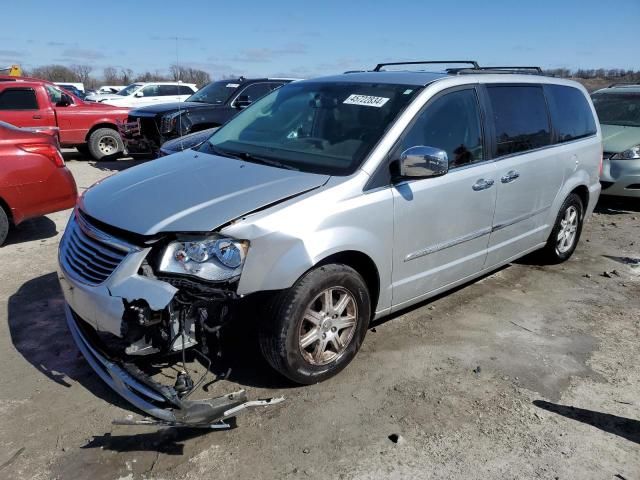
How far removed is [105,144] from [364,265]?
10346 millimetres

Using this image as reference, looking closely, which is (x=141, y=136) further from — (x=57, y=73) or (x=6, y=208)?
(x=57, y=73)

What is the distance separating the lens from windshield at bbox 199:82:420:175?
3.58 meters

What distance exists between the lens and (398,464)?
2.73m

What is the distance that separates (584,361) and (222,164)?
283 centimetres

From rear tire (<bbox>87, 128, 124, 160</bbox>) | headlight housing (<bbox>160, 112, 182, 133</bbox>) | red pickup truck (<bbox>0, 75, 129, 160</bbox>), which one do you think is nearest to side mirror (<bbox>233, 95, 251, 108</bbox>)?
headlight housing (<bbox>160, 112, 182, 133</bbox>)

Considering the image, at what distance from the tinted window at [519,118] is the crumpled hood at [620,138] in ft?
13.0

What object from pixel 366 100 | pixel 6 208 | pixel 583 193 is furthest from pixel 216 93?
pixel 366 100

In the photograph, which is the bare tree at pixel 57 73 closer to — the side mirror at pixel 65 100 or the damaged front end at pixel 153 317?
the side mirror at pixel 65 100

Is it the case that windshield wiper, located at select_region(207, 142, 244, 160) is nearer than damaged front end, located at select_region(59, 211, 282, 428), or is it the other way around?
damaged front end, located at select_region(59, 211, 282, 428)

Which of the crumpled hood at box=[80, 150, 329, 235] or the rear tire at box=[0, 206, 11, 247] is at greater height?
the crumpled hood at box=[80, 150, 329, 235]

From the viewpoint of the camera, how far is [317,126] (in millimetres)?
3994

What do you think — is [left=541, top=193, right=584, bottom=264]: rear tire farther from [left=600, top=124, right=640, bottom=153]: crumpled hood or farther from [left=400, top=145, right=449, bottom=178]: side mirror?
[left=600, top=124, right=640, bottom=153]: crumpled hood

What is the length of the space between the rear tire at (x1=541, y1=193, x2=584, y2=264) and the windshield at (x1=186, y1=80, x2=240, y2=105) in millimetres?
7202

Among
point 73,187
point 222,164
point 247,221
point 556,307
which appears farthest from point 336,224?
point 73,187
